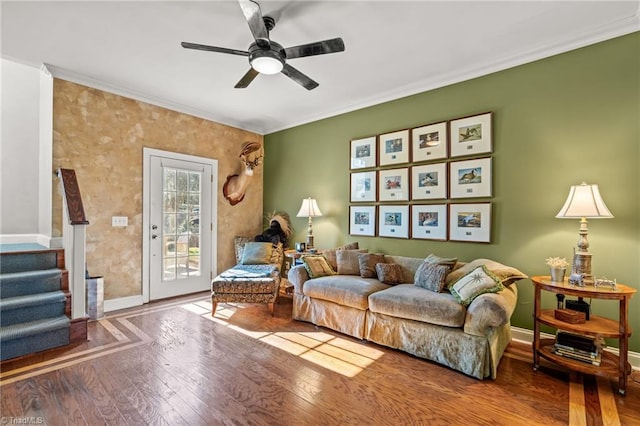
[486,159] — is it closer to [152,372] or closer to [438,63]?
[438,63]

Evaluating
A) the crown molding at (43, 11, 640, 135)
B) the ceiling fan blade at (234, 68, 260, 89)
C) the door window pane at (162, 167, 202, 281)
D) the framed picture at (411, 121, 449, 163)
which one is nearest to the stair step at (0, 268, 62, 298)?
the door window pane at (162, 167, 202, 281)

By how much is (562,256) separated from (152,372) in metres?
3.61

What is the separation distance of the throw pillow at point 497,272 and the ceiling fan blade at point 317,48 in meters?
2.22

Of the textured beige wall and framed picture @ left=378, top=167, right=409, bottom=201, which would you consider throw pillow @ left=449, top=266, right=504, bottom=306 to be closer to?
framed picture @ left=378, top=167, right=409, bottom=201

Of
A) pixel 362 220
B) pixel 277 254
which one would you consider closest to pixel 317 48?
pixel 362 220

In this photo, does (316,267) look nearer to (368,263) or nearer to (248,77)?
(368,263)

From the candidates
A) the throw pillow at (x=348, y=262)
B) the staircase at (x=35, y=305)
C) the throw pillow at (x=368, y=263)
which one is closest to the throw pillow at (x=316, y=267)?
the throw pillow at (x=348, y=262)

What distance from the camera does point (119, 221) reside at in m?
4.00

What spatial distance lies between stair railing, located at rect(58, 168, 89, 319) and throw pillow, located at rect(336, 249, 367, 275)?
2.68 metres

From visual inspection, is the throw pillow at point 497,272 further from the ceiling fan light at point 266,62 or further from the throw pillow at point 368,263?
the ceiling fan light at point 266,62

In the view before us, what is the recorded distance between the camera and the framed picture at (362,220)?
13.5 feet

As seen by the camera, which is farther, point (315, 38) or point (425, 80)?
point (425, 80)

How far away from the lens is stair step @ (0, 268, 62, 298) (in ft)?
9.38

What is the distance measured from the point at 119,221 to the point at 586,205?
4910 mm
